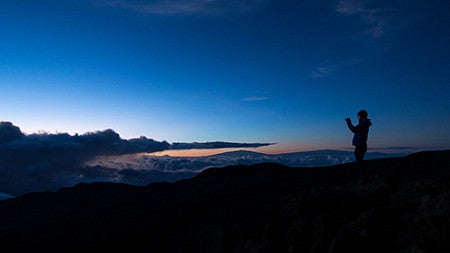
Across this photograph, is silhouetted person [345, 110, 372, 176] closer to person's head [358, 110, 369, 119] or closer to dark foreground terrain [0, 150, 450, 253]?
person's head [358, 110, 369, 119]

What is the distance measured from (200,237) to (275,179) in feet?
94.4

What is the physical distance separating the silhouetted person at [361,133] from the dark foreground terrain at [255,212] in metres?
1.17

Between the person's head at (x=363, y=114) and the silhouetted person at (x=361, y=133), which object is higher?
the person's head at (x=363, y=114)

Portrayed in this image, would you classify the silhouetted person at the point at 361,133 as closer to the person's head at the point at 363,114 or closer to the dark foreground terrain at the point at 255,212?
the person's head at the point at 363,114

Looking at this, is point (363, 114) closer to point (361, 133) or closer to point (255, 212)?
point (361, 133)

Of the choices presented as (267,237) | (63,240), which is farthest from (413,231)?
(63,240)

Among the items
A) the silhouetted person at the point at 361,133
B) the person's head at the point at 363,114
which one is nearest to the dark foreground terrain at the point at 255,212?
the silhouetted person at the point at 361,133

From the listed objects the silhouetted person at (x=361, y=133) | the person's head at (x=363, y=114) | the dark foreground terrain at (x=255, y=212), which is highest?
the person's head at (x=363, y=114)

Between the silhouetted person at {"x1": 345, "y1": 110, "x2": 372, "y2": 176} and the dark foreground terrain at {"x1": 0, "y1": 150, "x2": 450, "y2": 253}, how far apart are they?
1166 millimetres

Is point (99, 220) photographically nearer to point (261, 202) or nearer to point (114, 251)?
A: point (114, 251)

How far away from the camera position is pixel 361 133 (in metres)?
12.7

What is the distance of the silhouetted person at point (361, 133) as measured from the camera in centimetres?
1260

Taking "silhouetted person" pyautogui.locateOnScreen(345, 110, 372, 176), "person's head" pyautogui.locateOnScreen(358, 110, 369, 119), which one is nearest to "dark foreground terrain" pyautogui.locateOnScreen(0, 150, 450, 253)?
"silhouetted person" pyautogui.locateOnScreen(345, 110, 372, 176)

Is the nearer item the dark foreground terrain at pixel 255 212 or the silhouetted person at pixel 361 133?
the dark foreground terrain at pixel 255 212
